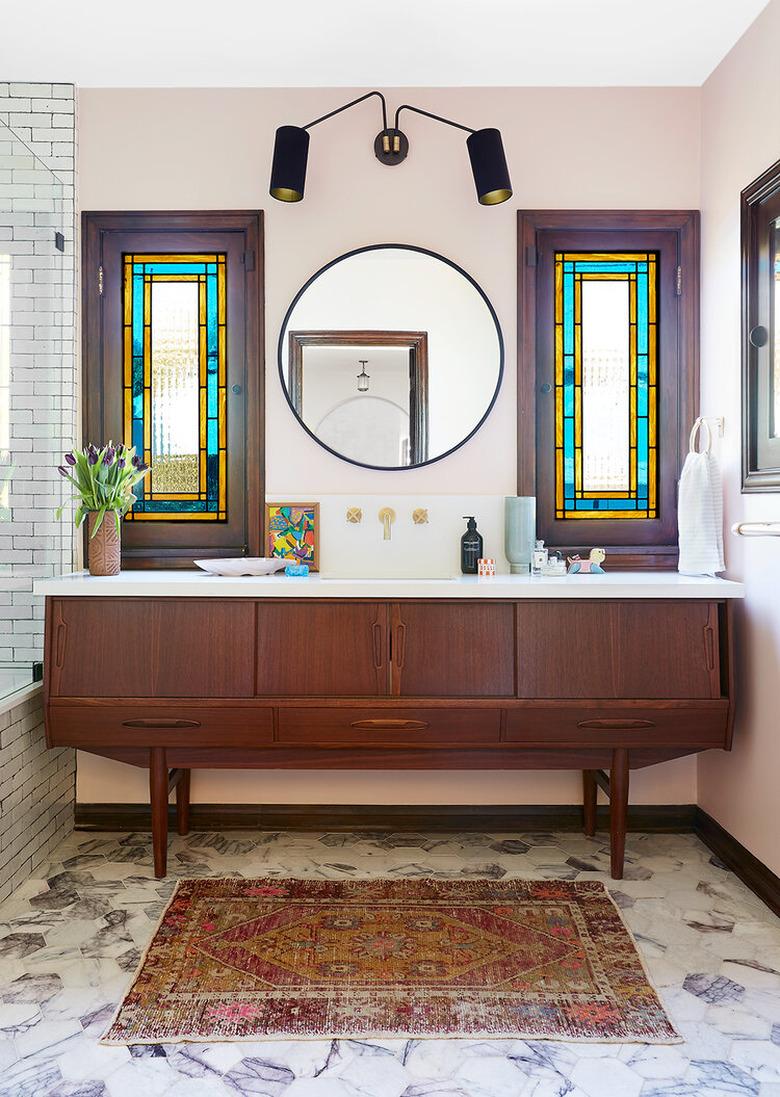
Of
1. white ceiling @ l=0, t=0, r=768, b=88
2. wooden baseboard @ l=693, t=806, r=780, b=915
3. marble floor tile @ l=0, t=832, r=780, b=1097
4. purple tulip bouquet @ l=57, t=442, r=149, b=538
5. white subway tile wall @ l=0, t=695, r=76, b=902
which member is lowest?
marble floor tile @ l=0, t=832, r=780, b=1097

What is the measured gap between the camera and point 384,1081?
1.68m

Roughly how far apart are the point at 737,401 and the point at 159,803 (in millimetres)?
2324

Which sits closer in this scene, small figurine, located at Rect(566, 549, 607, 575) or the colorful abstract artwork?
small figurine, located at Rect(566, 549, 607, 575)

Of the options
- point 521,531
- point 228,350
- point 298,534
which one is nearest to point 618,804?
point 521,531

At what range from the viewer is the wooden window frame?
301 cm

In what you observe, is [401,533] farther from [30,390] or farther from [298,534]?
[30,390]

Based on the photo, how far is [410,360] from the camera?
9.84ft

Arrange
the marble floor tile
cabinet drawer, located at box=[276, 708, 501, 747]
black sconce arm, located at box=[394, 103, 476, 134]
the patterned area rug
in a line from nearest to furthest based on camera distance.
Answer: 1. the marble floor tile
2. the patterned area rug
3. cabinet drawer, located at box=[276, 708, 501, 747]
4. black sconce arm, located at box=[394, 103, 476, 134]

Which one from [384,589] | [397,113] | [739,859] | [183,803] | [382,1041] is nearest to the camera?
[382,1041]

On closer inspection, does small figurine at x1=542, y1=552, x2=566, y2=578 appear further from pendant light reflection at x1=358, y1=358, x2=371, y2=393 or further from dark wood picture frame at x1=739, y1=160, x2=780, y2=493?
pendant light reflection at x1=358, y1=358, x2=371, y2=393

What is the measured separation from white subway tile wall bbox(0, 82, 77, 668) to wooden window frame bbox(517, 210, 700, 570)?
169cm

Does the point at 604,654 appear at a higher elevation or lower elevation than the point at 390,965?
higher

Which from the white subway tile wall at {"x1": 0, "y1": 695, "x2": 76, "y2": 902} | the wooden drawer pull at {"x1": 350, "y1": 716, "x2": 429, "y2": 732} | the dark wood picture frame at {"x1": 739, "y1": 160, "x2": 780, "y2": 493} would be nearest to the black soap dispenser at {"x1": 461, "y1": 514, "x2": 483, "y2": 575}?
the wooden drawer pull at {"x1": 350, "y1": 716, "x2": 429, "y2": 732}

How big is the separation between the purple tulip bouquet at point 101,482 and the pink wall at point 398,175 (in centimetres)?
78
